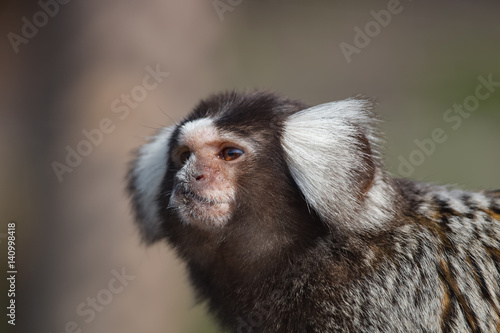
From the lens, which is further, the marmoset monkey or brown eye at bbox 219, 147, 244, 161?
brown eye at bbox 219, 147, 244, 161

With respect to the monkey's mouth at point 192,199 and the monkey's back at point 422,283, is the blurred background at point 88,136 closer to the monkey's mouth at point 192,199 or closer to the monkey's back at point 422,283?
the monkey's mouth at point 192,199

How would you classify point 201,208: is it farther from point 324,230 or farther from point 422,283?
point 422,283

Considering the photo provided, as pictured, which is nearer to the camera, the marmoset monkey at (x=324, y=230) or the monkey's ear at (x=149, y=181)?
the marmoset monkey at (x=324, y=230)

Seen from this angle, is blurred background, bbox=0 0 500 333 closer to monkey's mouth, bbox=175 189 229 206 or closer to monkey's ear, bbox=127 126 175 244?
monkey's ear, bbox=127 126 175 244

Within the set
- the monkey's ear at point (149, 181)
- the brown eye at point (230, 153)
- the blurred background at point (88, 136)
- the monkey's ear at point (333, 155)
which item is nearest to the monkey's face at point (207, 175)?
the brown eye at point (230, 153)

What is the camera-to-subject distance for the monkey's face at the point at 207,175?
2.78 metres

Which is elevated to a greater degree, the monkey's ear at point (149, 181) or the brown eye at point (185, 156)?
the brown eye at point (185, 156)

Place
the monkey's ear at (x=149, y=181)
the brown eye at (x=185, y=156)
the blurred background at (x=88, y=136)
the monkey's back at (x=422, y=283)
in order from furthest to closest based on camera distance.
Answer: the blurred background at (x=88, y=136)
the monkey's ear at (x=149, y=181)
the brown eye at (x=185, y=156)
the monkey's back at (x=422, y=283)

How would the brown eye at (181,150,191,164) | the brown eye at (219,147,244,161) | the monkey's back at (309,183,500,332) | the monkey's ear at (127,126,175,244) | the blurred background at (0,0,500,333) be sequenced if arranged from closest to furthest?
1. the monkey's back at (309,183,500,332)
2. the brown eye at (219,147,244,161)
3. the brown eye at (181,150,191,164)
4. the monkey's ear at (127,126,175,244)
5. the blurred background at (0,0,500,333)

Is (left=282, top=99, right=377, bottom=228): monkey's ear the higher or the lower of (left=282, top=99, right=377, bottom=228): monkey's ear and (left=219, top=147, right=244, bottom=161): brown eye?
the higher

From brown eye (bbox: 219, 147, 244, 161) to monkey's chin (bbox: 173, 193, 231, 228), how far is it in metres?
0.22

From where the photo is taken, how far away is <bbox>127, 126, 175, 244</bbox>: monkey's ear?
338 centimetres

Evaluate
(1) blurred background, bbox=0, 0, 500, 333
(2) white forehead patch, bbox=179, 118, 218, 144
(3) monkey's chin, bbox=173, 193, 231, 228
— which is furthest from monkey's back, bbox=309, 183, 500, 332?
(1) blurred background, bbox=0, 0, 500, 333

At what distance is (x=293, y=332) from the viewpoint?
272 cm
